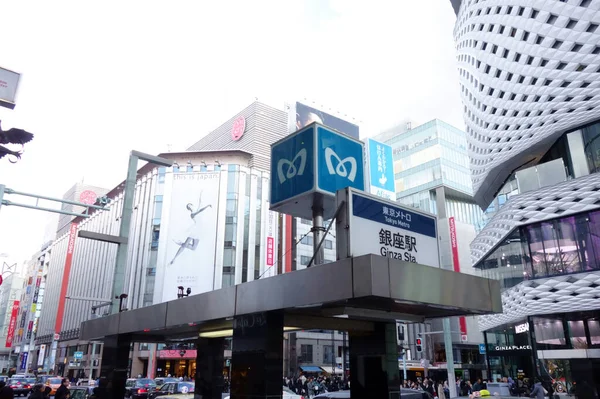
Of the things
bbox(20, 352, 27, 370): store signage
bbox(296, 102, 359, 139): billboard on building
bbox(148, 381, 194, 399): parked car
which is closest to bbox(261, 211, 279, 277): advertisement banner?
bbox(296, 102, 359, 139): billboard on building

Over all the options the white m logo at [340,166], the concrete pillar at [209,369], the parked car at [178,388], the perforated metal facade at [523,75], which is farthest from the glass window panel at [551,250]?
the white m logo at [340,166]

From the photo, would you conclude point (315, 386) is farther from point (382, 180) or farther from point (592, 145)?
point (382, 180)

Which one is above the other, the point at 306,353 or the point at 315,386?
the point at 306,353

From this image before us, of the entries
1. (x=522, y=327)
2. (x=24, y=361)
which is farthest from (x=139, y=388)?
(x=24, y=361)

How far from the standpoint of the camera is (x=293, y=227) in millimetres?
67812

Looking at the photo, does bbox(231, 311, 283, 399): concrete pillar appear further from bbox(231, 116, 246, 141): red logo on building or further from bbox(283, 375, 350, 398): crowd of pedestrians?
bbox(231, 116, 246, 141): red logo on building

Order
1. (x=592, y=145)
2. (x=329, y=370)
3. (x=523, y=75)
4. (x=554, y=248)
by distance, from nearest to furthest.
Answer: (x=554, y=248), (x=592, y=145), (x=523, y=75), (x=329, y=370)

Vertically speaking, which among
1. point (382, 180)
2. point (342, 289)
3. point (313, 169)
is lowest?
point (342, 289)

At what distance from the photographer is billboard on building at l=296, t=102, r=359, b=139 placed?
256 feet

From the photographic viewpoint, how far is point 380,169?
196ft

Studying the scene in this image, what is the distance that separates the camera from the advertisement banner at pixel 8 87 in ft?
33.4

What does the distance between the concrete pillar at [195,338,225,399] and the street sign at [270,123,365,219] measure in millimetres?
5569

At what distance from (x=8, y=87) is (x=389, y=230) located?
339 inches

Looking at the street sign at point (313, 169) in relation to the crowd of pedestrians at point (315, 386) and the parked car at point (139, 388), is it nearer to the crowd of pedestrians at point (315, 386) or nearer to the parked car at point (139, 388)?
the parked car at point (139, 388)
